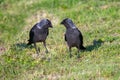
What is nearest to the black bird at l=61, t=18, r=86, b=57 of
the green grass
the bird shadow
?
the green grass

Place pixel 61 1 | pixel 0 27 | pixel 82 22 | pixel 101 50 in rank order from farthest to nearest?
1. pixel 61 1
2. pixel 0 27
3. pixel 82 22
4. pixel 101 50

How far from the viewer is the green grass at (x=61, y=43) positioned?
651 inches

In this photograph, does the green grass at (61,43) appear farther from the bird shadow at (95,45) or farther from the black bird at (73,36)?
the black bird at (73,36)

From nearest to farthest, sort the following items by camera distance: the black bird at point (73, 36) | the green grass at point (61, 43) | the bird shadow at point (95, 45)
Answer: the green grass at point (61, 43) < the black bird at point (73, 36) < the bird shadow at point (95, 45)

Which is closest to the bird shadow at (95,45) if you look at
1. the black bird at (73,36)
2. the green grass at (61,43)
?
the green grass at (61,43)

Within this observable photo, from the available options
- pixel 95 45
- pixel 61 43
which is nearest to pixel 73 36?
pixel 95 45

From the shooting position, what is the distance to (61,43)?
21.7 meters

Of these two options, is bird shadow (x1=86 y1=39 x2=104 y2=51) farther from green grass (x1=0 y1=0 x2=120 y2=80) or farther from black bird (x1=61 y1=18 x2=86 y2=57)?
black bird (x1=61 y1=18 x2=86 y2=57)

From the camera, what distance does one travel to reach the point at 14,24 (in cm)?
2988

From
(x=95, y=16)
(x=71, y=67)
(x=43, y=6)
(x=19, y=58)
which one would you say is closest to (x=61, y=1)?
(x=43, y=6)

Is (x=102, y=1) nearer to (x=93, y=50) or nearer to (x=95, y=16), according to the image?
(x=95, y=16)

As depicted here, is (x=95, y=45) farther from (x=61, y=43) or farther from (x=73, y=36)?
(x=61, y=43)

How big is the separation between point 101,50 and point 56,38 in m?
4.21

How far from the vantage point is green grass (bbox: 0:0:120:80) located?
16531mm
